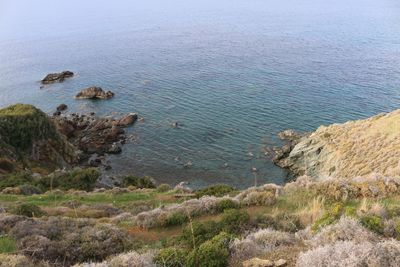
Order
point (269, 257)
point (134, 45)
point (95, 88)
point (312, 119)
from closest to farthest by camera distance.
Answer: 1. point (269, 257)
2. point (312, 119)
3. point (95, 88)
4. point (134, 45)

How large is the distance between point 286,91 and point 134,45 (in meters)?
53.9

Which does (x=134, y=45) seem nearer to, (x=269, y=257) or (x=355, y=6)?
(x=355, y=6)

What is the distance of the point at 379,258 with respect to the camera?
7934 millimetres

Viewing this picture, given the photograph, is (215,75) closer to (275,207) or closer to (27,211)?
(27,211)

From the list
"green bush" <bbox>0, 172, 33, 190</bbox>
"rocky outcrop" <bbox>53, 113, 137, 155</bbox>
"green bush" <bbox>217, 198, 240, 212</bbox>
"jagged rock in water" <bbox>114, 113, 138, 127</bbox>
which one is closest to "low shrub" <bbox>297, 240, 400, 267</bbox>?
"green bush" <bbox>217, 198, 240, 212</bbox>

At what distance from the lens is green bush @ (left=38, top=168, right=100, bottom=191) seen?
1341 inches

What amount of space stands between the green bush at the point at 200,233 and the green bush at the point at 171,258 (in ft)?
7.05

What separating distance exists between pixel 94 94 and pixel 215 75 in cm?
2400

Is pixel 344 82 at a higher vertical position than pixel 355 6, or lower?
lower

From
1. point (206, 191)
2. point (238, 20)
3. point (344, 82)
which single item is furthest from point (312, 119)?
point (238, 20)

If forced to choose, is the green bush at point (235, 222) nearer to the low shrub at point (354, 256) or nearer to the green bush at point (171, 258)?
the green bush at point (171, 258)

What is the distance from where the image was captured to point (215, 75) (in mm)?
83125

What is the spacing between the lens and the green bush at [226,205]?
56.3 ft

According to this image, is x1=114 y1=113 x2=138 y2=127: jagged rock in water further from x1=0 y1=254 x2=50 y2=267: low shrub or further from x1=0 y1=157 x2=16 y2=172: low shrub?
x1=0 y1=254 x2=50 y2=267: low shrub
